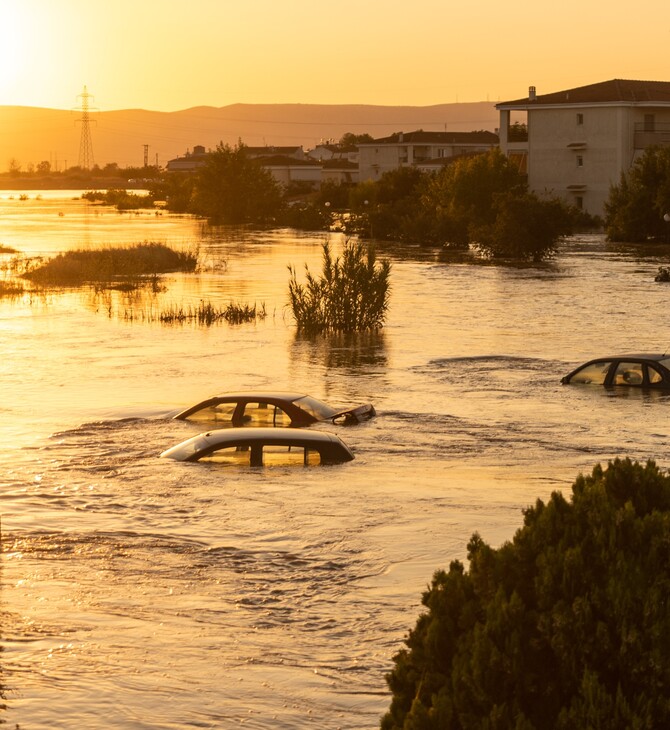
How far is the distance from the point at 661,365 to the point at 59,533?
15365 mm

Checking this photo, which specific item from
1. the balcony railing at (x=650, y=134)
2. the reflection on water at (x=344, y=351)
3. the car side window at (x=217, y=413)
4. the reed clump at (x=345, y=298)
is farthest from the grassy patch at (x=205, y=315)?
the balcony railing at (x=650, y=134)

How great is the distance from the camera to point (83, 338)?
44.1m

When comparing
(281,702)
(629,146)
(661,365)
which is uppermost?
(629,146)

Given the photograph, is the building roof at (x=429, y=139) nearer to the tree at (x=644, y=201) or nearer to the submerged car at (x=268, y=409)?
the tree at (x=644, y=201)

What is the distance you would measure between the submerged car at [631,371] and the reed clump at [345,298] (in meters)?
14.0

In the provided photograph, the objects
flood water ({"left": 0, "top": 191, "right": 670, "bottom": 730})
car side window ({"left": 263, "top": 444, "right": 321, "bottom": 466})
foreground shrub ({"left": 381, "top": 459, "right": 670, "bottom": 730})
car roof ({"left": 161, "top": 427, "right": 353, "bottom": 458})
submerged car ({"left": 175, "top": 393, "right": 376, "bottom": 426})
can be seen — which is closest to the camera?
foreground shrub ({"left": 381, "top": 459, "right": 670, "bottom": 730})

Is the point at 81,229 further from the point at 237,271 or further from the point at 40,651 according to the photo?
the point at 40,651

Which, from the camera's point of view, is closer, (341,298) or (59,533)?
(59,533)

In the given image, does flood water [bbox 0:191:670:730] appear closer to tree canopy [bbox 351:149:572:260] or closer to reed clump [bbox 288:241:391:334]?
reed clump [bbox 288:241:391:334]

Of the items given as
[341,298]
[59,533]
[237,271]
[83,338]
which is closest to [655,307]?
[341,298]

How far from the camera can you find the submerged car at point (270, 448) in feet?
70.7

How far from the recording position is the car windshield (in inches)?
961

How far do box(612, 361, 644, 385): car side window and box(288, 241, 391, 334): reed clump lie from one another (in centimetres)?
1493

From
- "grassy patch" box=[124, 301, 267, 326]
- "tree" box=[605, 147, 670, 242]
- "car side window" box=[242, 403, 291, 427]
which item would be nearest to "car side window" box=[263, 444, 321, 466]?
"car side window" box=[242, 403, 291, 427]
